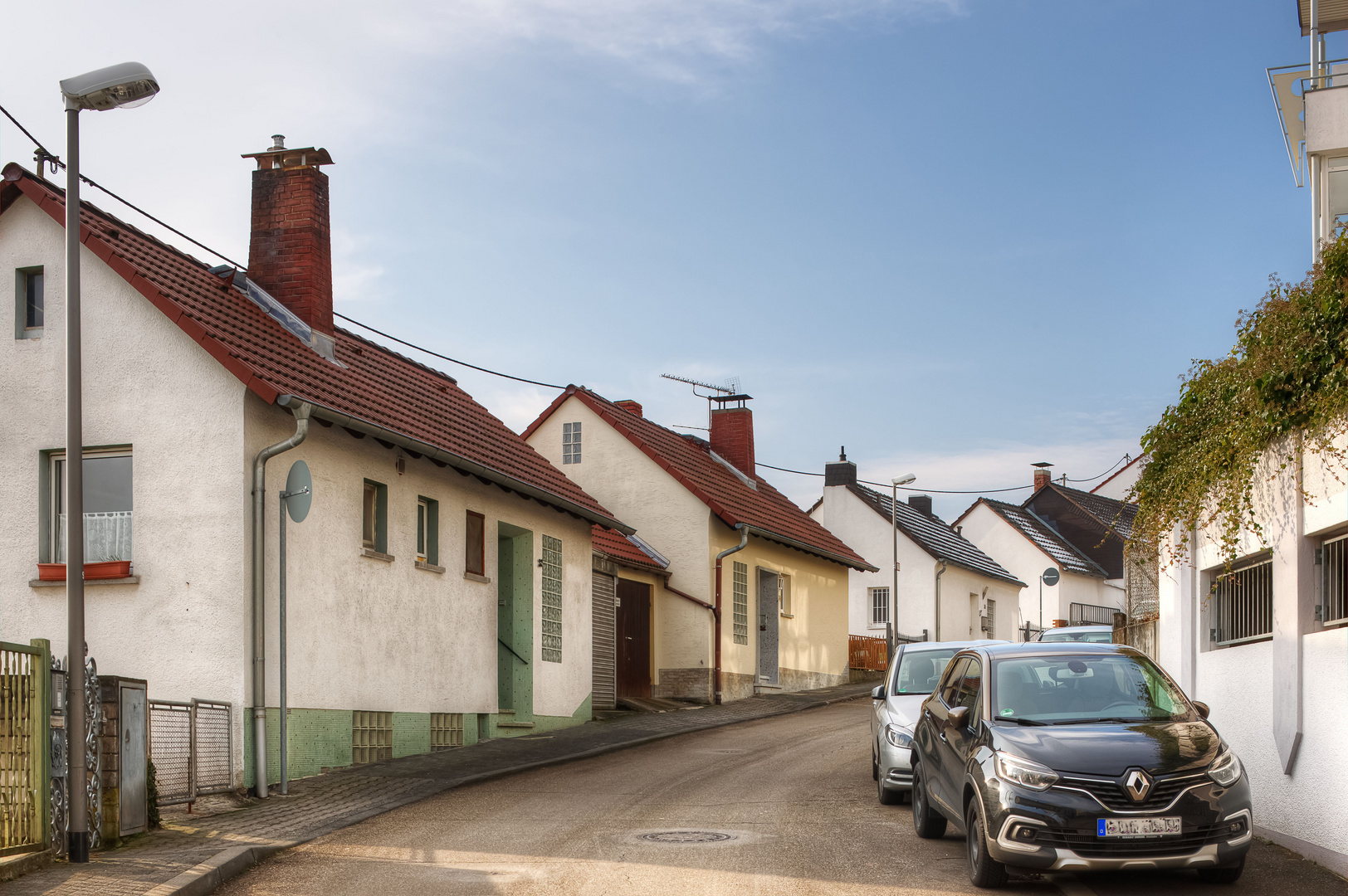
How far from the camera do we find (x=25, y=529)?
50.0ft

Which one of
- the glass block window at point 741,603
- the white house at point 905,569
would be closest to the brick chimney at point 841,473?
the white house at point 905,569

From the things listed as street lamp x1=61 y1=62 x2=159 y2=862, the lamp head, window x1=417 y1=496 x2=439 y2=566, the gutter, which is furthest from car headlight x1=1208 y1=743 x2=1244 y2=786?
window x1=417 y1=496 x2=439 y2=566

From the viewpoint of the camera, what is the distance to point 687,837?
10.9 m

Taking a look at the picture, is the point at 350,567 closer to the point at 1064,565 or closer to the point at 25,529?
the point at 25,529

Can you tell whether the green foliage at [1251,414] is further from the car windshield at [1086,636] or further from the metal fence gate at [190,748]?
the metal fence gate at [190,748]

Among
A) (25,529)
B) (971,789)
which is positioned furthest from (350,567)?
(971,789)

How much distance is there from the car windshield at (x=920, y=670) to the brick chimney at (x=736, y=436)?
2126cm

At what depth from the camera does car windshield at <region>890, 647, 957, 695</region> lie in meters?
14.1

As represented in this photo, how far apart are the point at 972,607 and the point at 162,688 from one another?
37.8 meters

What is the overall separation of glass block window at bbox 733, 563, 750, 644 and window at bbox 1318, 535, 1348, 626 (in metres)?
20.2

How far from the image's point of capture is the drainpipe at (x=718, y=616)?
94.0ft

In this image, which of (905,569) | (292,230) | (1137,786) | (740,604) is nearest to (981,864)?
(1137,786)

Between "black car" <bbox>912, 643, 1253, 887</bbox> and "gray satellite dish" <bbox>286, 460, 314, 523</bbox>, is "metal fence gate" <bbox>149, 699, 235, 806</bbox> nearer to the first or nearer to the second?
"gray satellite dish" <bbox>286, 460, 314, 523</bbox>

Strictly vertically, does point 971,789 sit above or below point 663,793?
above
